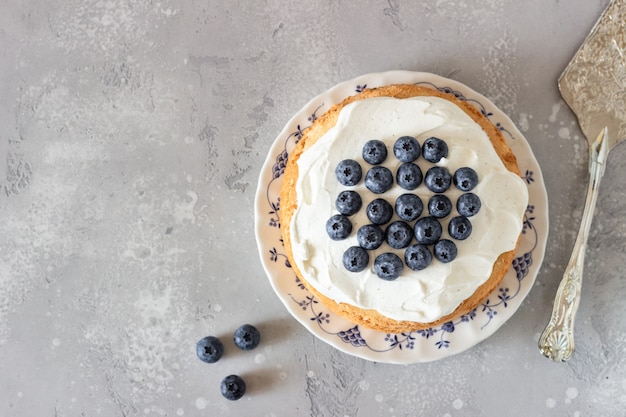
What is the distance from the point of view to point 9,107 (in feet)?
6.93

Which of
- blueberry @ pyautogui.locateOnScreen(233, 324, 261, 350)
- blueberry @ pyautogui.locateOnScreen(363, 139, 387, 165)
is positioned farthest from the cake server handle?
blueberry @ pyautogui.locateOnScreen(233, 324, 261, 350)

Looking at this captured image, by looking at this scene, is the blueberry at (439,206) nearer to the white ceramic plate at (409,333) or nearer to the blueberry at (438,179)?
the blueberry at (438,179)

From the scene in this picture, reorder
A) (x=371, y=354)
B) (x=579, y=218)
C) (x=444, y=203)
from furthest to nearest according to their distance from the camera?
(x=579, y=218) → (x=371, y=354) → (x=444, y=203)

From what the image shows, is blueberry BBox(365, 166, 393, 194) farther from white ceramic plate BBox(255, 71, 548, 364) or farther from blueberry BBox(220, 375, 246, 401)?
blueberry BBox(220, 375, 246, 401)

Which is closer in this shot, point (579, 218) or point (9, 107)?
point (579, 218)

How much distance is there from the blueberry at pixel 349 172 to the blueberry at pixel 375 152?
4 centimetres

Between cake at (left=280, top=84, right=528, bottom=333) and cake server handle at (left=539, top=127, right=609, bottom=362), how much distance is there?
0.39m

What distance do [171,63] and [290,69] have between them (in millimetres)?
434

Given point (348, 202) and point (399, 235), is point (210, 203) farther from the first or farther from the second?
point (399, 235)

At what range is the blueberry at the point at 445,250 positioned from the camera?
148 cm

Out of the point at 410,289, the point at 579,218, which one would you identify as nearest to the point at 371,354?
the point at 410,289

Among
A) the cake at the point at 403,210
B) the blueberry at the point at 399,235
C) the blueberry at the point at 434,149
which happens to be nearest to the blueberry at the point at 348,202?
the cake at the point at 403,210

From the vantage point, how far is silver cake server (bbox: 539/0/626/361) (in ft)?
6.12

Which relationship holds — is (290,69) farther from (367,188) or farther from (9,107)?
(9,107)
